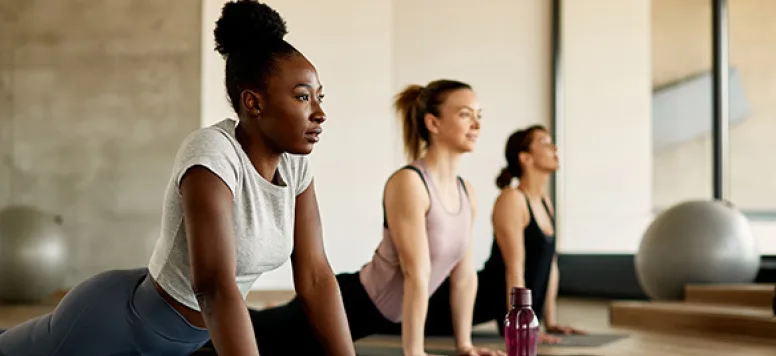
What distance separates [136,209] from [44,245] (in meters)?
0.68

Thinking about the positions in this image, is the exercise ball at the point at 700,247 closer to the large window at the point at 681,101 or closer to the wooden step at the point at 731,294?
the wooden step at the point at 731,294

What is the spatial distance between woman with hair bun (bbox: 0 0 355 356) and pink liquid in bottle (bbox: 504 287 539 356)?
44 centimetres

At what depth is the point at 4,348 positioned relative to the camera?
181 cm

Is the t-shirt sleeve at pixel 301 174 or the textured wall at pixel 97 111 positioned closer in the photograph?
the t-shirt sleeve at pixel 301 174

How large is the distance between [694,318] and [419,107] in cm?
203

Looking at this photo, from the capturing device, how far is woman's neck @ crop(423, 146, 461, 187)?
301cm

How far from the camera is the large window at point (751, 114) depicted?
5.92m

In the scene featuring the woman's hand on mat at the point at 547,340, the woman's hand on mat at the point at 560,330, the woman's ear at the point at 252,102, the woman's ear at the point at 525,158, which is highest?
the woman's ear at the point at 252,102

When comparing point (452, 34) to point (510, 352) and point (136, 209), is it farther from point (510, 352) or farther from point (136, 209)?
point (510, 352)

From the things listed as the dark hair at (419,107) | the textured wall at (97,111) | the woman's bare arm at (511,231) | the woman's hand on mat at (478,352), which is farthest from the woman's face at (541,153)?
the textured wall at (97,111)

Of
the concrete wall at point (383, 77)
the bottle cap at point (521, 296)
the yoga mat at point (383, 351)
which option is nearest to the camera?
the bottle cap at point (521, 296)

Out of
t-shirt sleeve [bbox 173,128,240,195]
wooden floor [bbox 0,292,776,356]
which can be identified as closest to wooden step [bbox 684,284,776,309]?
wooden floor [bbox 0,292,776,356]

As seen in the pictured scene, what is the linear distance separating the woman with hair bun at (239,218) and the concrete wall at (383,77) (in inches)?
183

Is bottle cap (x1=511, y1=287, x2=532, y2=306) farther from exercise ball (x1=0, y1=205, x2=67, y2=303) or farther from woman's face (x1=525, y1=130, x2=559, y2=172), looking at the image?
exercise ball (x1=0, y1=205, x2=67, y2=303)
